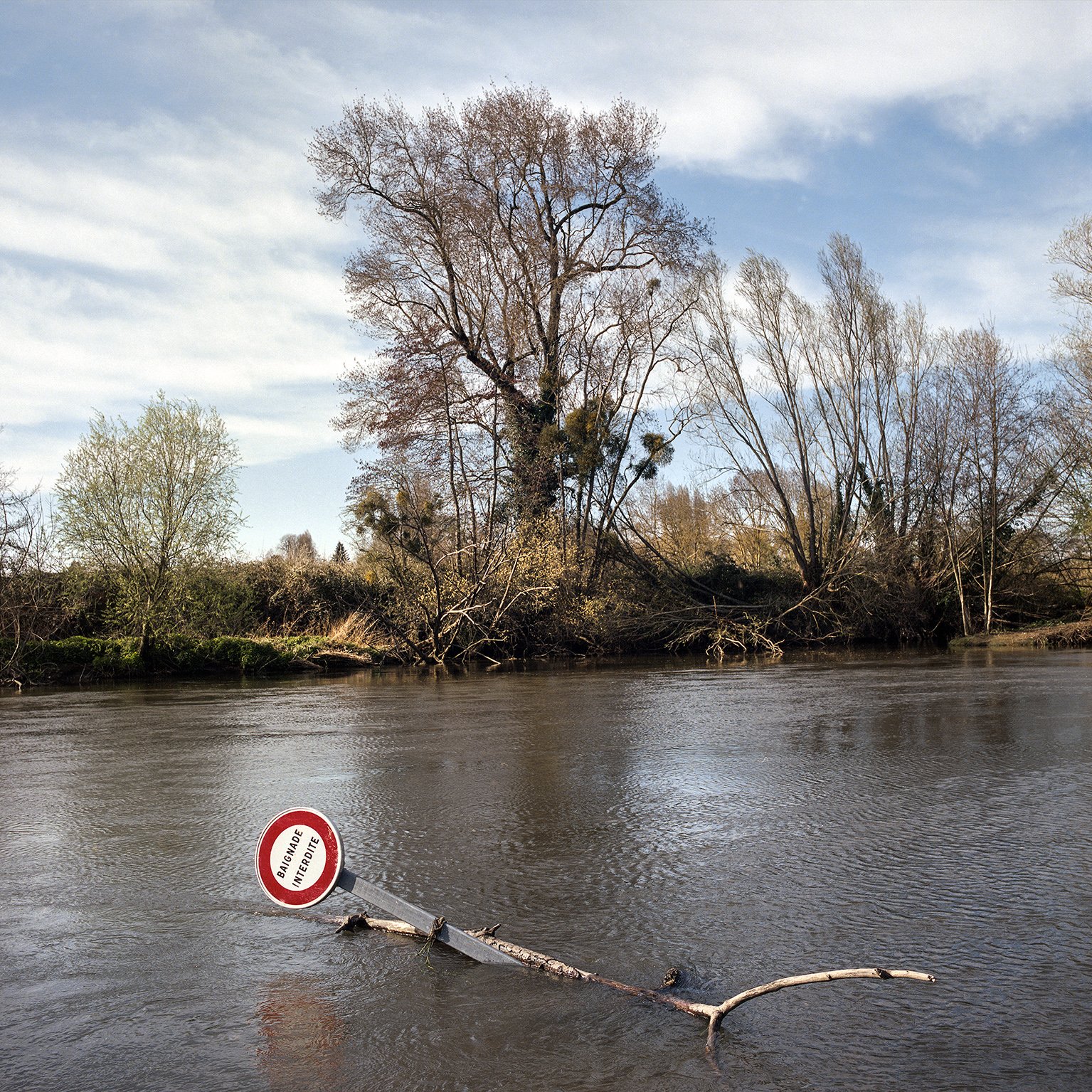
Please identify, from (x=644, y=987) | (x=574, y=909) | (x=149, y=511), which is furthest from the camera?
(x=149, y=511)

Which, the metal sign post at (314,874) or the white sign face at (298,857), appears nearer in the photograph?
the metal sign post at (314,874)

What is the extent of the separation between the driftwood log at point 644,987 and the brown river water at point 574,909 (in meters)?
0.05

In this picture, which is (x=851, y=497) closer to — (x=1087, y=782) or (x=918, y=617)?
(x=918, y=617)

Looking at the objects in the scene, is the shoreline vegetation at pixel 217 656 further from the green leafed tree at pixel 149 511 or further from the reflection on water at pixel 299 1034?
the reflection on water at pixel 299 1034

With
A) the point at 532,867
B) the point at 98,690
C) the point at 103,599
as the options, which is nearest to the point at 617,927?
the point at 532,867

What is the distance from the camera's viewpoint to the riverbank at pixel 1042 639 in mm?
27203

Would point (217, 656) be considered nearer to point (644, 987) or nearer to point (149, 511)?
point (149, 511)

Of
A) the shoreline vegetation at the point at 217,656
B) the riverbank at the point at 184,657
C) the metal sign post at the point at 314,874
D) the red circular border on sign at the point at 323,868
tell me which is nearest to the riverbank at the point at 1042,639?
the shoreline vegetation at the point at 217,656

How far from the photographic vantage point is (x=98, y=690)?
20.3 m

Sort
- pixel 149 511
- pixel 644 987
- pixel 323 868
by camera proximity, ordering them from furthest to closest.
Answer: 1. pixel 149 511
2. pixel 323 868
3. pixel 644 987

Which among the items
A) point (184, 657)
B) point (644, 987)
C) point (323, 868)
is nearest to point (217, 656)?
point (184, 657)

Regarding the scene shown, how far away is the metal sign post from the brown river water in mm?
144

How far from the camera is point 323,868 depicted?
4.11m

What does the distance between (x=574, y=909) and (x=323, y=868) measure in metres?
1.20
